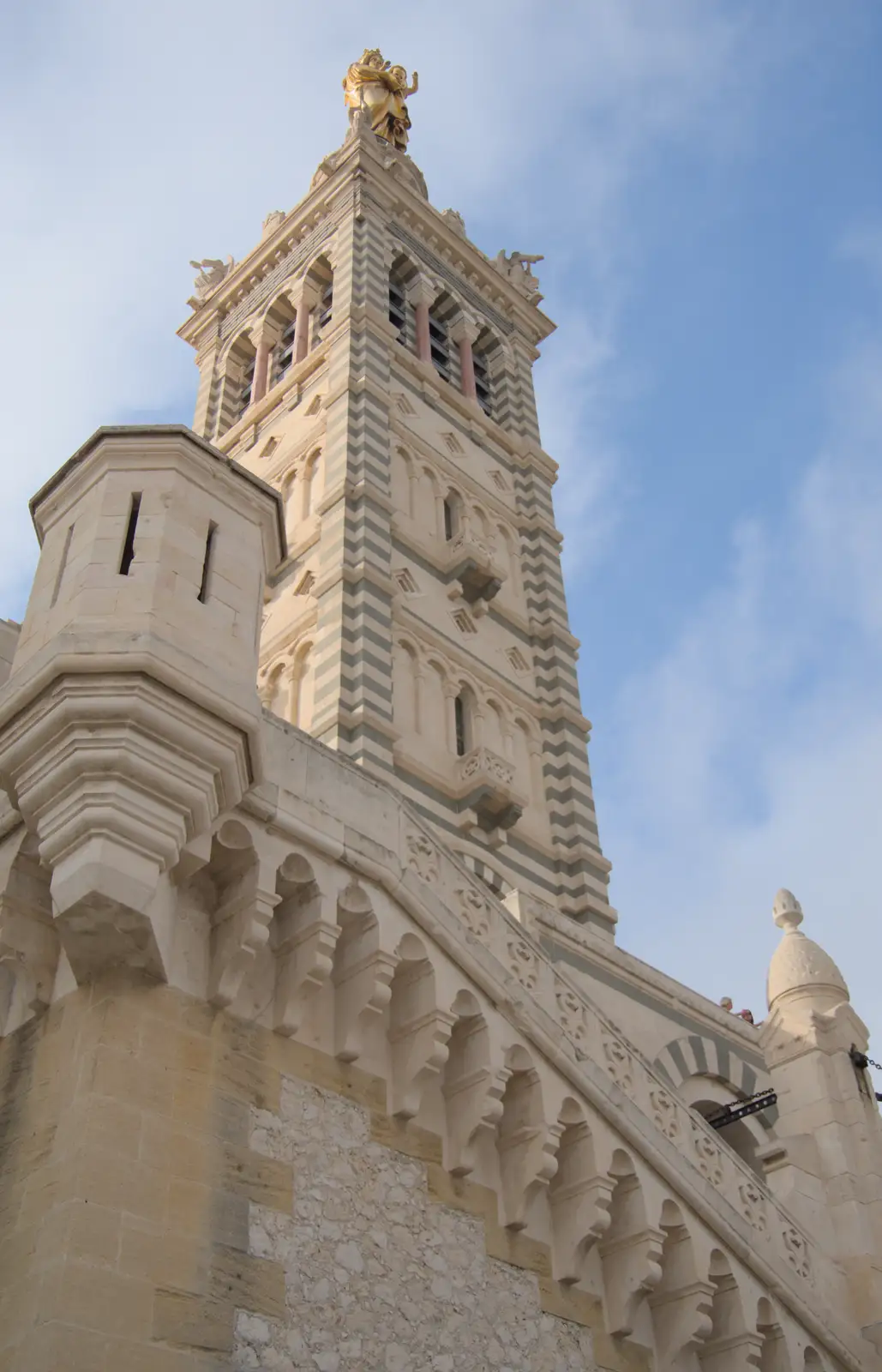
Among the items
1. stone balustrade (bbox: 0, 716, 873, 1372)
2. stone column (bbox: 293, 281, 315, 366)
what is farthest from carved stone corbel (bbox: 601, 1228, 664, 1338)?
stone column (bbox: 293, 281, 315, 366)

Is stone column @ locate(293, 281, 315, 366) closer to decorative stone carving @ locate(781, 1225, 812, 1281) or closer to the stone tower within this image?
the stone tower

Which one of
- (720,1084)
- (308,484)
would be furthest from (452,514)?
(720,1084)

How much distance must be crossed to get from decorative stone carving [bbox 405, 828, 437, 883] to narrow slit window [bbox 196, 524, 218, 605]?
2.37 m

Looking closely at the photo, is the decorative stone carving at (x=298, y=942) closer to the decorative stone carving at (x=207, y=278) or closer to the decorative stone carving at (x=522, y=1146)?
the decorative stone carving at (x=522, y=1146)

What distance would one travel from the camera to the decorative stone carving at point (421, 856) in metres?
10.5

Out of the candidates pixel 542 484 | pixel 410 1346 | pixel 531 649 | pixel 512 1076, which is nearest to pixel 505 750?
pixel 531 649

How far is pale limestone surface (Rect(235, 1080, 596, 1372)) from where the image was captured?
332 inches

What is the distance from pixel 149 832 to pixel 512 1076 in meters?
3.63

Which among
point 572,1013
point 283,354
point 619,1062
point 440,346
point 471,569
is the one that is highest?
point 440,346

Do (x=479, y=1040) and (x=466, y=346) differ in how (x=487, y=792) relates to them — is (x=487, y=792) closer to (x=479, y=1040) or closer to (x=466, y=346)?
(x=479, y=1040)

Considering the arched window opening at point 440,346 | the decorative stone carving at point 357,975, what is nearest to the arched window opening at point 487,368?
the arched window opening at point 440,346

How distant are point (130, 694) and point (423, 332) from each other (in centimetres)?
2007

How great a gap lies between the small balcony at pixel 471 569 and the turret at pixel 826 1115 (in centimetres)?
924

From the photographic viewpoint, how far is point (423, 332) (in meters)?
27.4
